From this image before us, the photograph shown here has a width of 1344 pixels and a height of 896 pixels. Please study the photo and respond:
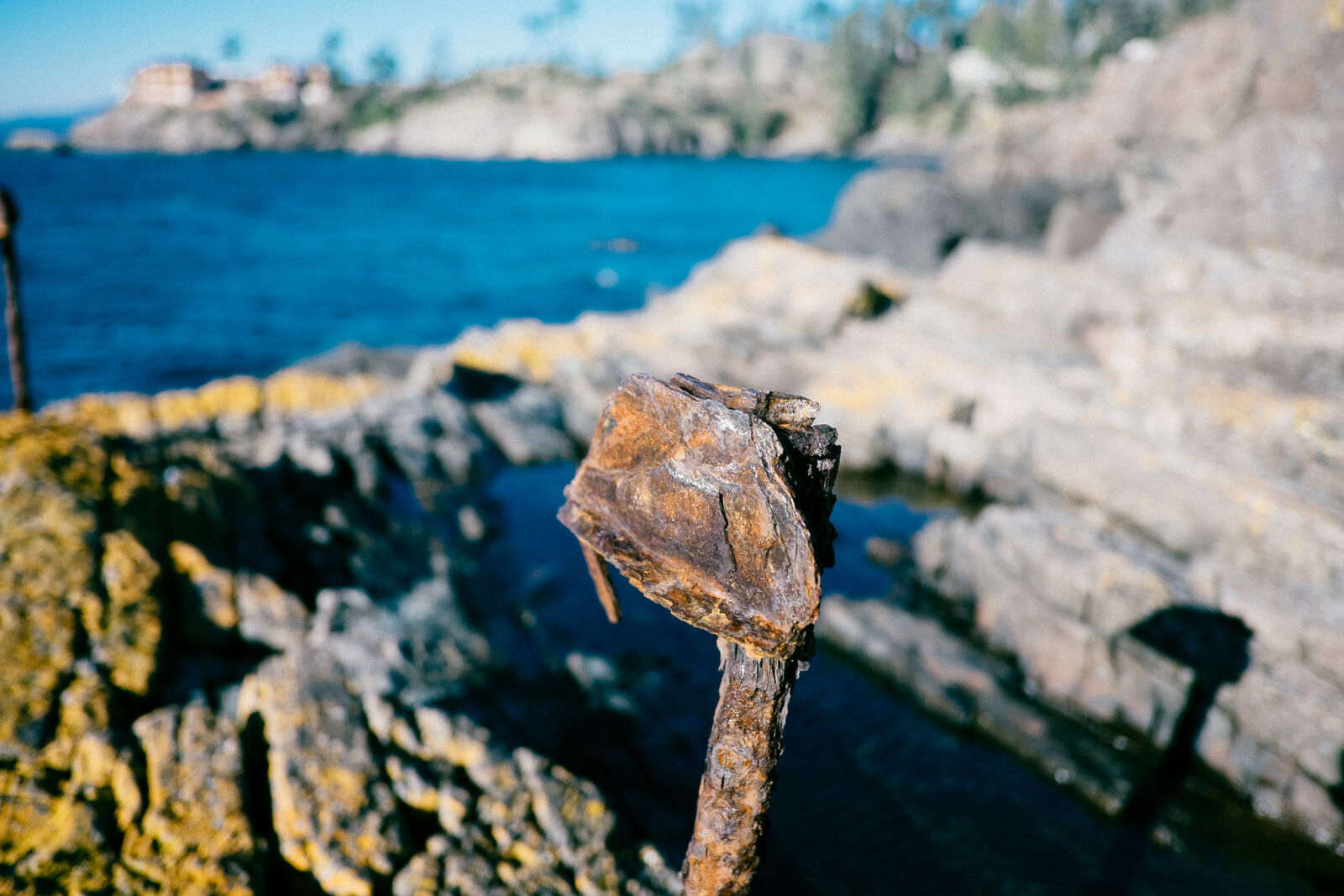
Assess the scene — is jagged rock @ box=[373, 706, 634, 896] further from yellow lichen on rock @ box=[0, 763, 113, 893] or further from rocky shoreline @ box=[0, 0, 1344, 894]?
yellow lichen on rock @ box=[0, 763, 113, 893]

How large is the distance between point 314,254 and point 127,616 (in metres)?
48.0

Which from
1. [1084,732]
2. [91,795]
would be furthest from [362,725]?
[1084,732]

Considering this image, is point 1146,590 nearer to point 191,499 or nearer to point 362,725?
point 362,725

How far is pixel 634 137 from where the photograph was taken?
5340 inches

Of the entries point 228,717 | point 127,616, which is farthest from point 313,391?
point 228,717

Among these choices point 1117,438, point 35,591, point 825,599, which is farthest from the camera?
point 1117,438

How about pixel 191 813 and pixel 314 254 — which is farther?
pixel 314 254

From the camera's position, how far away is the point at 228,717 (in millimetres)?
5625

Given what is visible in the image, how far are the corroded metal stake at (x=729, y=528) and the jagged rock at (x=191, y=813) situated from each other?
3.45 meters

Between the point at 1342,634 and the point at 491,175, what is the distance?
108555 mm

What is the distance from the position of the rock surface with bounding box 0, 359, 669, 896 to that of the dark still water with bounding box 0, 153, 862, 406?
68.7 ft

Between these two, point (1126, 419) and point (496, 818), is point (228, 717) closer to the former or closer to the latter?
point (496, 818)

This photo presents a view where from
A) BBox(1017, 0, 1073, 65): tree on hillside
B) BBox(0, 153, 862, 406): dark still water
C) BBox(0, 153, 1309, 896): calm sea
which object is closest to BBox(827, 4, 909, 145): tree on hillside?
BBox(1017, 0, 1073, 65): tree on hillside

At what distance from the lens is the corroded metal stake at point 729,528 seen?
2770 millimetres
